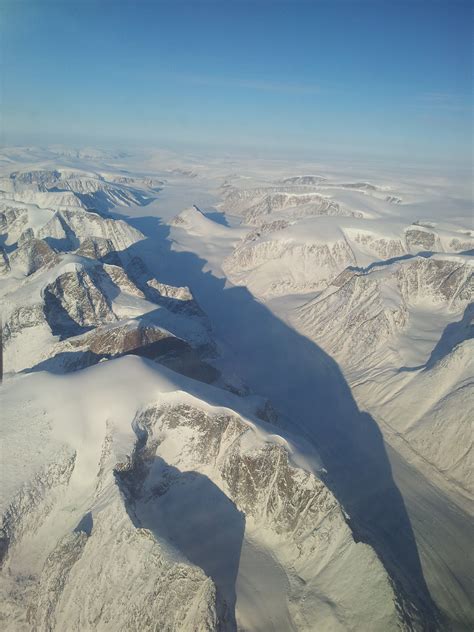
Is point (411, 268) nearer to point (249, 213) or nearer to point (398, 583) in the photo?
point (398, 583)

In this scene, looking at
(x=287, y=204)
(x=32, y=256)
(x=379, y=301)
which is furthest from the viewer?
(x=287, y=204)

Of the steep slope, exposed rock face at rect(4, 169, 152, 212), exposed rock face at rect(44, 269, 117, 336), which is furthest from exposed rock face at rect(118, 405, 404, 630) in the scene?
exposed rock face at rect(4, 169, 152, 212)

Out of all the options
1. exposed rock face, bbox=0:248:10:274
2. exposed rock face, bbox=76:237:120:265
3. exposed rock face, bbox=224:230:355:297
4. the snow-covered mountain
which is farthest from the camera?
exposed rock face, bbox=224:230:355:297

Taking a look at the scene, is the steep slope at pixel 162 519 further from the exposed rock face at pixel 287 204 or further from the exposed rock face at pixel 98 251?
the exposed rock face at pixel 287 204

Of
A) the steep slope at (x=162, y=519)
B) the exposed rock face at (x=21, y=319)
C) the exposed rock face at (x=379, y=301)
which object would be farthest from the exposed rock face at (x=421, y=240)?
the steep slope at (x=162, y=519)

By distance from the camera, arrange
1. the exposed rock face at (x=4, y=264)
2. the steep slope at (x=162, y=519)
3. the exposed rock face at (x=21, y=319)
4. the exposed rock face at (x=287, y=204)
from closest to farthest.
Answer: the steep slope at (x=162, y=519), the exposed rock face at (x=21, y=319), the exposed rock face at (x=4, y=264), the exposed rock face at (x=287, y=204)

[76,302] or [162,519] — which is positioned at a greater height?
[76,302]

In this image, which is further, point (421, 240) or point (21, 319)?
point (421, 240)

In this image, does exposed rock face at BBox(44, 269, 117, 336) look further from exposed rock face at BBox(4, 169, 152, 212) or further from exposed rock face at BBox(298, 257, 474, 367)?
exposed rock face at BBox(4, 169, 152, 212)

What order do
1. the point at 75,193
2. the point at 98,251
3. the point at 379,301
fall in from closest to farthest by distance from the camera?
the point at 379,301 < the point at 98,251 < the point at 75,193

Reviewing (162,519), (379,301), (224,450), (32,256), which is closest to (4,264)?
(32,256)

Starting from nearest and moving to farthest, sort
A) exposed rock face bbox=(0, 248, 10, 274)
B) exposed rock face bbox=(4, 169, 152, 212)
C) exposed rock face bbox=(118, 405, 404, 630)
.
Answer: exposed rock face bbox=(118, 405, 404, 630) → exposed rock face bbox=(0, 248, 10, 274) → exposed rock face bbox=(4, 169, 152, 212)

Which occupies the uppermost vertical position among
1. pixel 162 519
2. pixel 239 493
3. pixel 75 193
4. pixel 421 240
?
pixel 421 240

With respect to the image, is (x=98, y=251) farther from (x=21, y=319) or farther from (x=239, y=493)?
(x=239, y=493)
